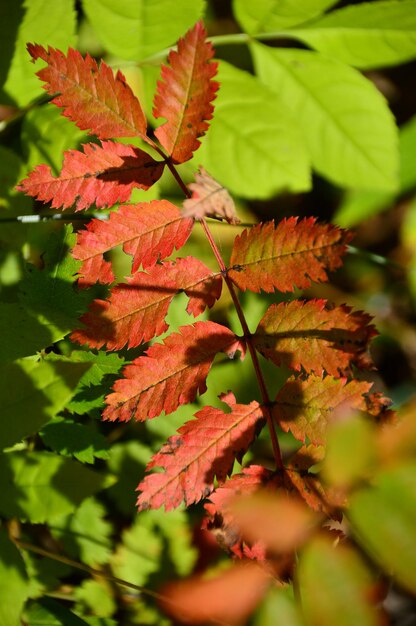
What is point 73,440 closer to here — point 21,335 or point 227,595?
point 21,335

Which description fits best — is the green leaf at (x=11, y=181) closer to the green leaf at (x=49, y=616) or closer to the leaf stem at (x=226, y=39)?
the leaf stem at (x=226, y=39)

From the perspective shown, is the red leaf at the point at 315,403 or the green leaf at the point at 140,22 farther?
the green leaf at the point at 140,22

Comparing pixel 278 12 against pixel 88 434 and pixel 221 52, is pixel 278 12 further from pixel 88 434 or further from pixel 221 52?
pixel 88 434

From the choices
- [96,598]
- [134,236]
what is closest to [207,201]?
[134,236]

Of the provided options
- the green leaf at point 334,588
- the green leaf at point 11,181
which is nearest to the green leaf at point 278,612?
the green leaf at point 334,588

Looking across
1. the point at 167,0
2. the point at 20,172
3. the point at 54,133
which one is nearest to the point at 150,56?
the point at 167,0

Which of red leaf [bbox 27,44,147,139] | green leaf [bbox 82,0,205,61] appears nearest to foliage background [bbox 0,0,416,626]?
green leaf [bbox 82,0,205,61]
